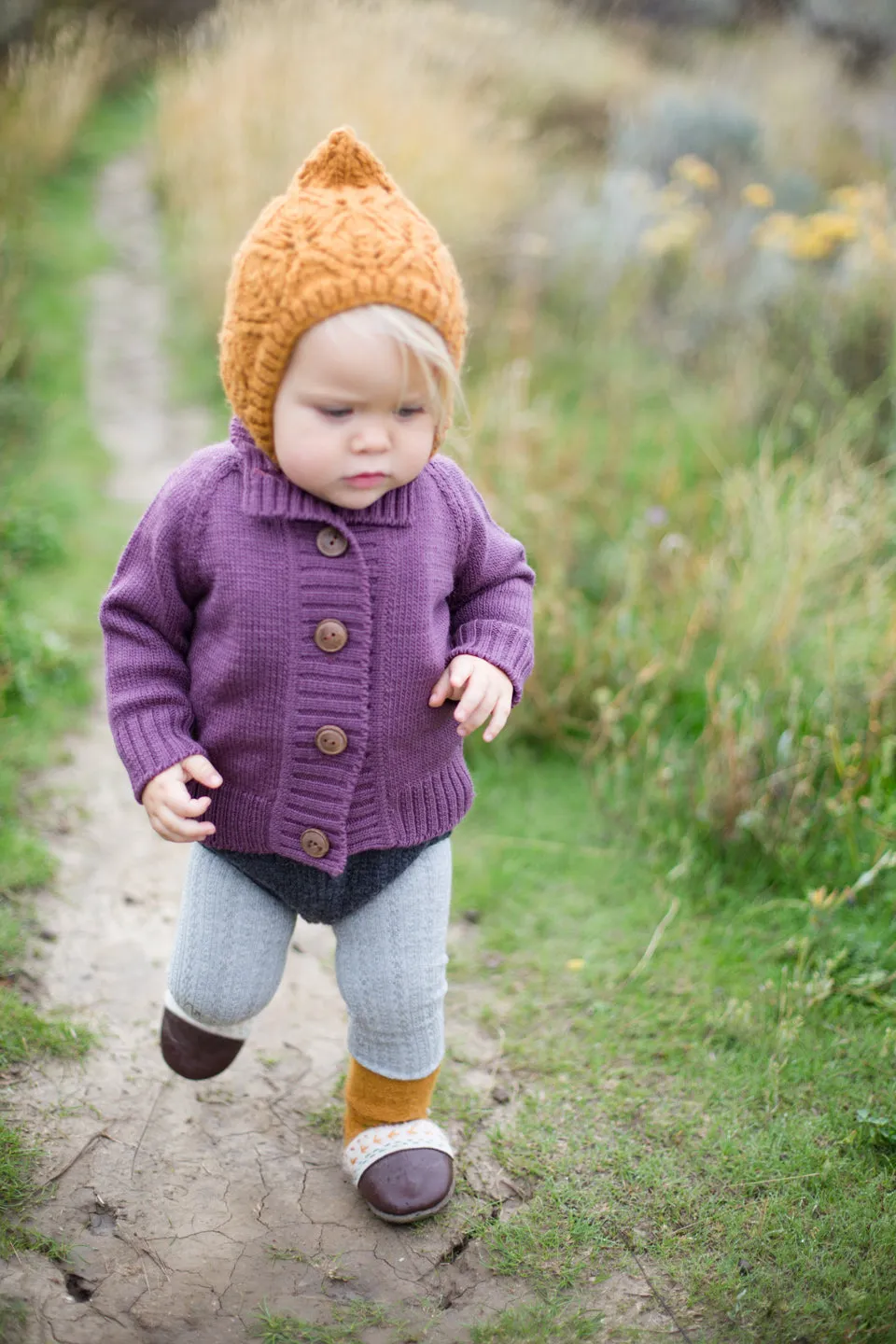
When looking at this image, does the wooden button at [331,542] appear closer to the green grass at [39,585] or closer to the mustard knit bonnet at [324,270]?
the mustard knit bonnet at [324,270]

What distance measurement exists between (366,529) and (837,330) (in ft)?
12.2

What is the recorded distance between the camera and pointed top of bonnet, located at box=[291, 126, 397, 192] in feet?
5.52

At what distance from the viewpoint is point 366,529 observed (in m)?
1.78

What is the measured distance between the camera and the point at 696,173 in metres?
6.12

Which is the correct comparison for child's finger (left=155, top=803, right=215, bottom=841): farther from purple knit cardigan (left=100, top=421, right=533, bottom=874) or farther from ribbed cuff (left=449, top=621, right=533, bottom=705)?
ribbed cuff (left=449, top=621, right=533, bottom=705)

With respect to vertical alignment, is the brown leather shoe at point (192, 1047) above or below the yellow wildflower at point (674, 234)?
below

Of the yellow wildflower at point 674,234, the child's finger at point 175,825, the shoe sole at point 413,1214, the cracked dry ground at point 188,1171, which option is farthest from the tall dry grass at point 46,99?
the shoe sole at point 413,1214

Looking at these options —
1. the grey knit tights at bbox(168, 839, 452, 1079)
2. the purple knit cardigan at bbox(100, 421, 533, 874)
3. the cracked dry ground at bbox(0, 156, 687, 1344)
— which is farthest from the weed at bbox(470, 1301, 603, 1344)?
the purple knit cardigan at bbox(100, 421, 533, 874)

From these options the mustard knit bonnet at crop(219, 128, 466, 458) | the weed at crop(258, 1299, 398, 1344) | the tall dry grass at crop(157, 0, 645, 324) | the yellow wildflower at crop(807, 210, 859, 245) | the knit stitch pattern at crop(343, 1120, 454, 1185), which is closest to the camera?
the mustard knit bonnet at crop(219, 128, 466, 458)

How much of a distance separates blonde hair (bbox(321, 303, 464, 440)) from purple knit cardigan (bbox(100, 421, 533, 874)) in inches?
8.2

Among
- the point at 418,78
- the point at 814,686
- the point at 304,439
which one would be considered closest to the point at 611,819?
the point at 814,686

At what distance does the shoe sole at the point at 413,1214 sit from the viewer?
202cm

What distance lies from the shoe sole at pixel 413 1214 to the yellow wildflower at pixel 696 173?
5.54 meters

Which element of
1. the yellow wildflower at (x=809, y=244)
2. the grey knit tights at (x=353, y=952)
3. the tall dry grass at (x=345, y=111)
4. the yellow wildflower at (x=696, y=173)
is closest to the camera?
the grey knit tights at (x=353, y=952)
